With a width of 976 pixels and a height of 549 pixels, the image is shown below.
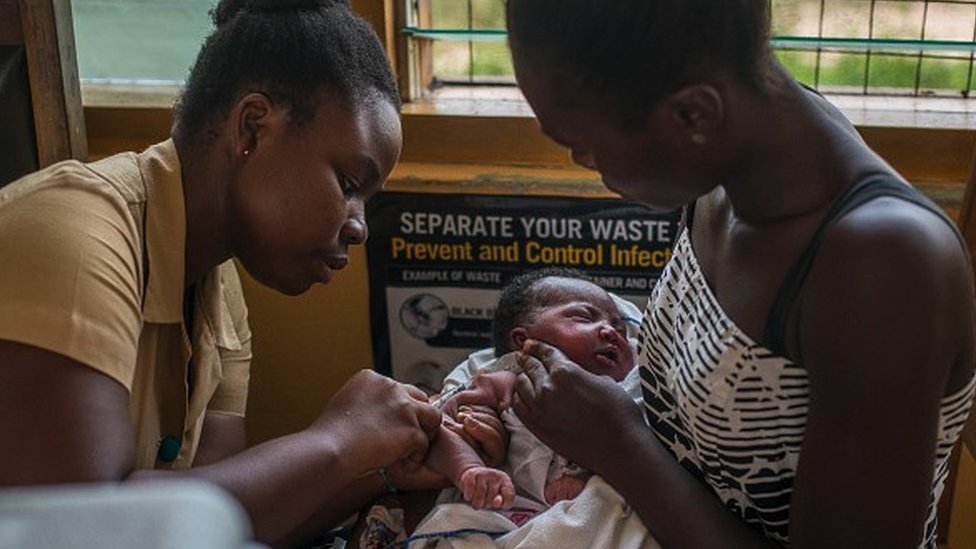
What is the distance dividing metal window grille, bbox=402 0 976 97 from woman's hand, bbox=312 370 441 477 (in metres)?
0.91

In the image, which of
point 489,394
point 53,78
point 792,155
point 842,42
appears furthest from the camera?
point 842,42

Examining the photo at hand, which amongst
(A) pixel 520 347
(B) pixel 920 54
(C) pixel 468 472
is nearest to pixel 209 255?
(C) pixel 468 472

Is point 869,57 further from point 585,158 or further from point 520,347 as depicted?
point 585,158

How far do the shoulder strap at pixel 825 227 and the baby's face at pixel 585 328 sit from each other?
0.74m

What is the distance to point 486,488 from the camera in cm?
179

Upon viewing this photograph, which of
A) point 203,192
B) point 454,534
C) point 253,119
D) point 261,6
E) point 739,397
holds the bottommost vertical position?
point 454,534

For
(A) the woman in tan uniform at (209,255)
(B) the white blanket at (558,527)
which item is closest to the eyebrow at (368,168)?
(A) the woman in tan uniform at (209,255)

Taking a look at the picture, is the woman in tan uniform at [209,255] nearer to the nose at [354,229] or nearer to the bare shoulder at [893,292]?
the nose at [354,229]

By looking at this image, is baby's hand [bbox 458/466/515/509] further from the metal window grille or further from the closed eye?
the metal window grille

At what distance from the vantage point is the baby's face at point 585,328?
2.09 metres

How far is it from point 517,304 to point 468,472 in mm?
462

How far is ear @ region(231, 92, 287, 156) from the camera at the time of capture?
169cm

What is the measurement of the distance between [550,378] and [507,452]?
0.25 metres

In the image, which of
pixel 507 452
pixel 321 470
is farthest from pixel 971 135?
pixel 321 470
